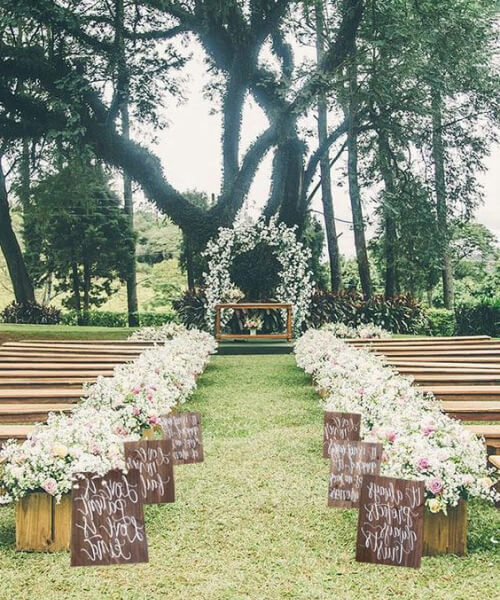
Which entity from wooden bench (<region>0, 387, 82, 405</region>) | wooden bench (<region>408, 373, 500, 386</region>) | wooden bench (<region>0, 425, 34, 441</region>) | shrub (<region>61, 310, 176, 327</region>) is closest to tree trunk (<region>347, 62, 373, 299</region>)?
shrub (<region>61, 310, 176, 327</region>)

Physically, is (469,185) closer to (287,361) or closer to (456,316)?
(456,316)

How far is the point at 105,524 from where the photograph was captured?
11.5 feet

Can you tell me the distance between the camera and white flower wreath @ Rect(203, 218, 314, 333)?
16172mm

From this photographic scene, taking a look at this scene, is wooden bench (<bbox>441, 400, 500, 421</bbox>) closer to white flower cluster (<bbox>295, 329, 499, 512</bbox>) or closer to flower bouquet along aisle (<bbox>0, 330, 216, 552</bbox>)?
white flower cluster (<bbox>295, 329, 499, 512</bbox>)

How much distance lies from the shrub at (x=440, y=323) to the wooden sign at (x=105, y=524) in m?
17.3

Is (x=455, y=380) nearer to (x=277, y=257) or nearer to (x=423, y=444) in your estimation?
(x=423, y=444)

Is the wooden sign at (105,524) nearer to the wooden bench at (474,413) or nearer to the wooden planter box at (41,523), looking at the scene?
the wooden planter box at (41,523)

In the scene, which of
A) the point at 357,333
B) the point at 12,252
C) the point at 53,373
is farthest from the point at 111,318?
the point at 53,373

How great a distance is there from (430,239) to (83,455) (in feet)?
57.8

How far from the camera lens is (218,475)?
5.06 metres

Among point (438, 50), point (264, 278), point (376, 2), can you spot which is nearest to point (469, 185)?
point (438, 50)

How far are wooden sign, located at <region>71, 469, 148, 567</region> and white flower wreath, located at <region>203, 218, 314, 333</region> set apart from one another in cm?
1251

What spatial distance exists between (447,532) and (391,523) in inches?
14.9

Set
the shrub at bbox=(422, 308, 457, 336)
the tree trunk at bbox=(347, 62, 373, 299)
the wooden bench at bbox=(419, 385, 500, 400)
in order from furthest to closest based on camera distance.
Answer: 1. the tree trunk at bbox=(347, 62, 373, 299)
2. the shrub at bbox=(422, 308, 457, 336)
3. the wooden bench at bbox=(419, 385, 500, 400)
